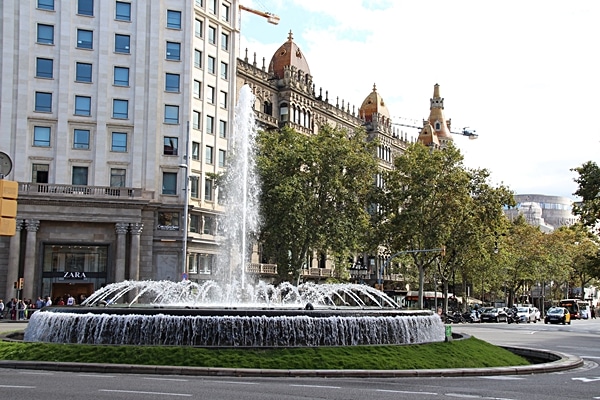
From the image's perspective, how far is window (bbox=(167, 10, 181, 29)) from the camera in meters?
62.6

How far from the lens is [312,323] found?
21203 millimetres

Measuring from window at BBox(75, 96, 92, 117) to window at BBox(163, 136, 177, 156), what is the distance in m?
6.33

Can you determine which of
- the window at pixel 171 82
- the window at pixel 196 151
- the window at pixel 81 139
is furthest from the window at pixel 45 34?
the window at pixel 196 151

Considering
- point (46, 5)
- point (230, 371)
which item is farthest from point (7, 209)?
point (46, 5)

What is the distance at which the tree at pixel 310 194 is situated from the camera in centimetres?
5725

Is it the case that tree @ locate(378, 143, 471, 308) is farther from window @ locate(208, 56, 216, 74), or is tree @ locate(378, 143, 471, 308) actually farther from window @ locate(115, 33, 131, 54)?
window @ locate(115, 33, 131, 54)

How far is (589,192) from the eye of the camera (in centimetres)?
5022

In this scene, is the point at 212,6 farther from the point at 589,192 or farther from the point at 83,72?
the point at 589,192

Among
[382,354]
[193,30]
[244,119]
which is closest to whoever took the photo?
[382,354]

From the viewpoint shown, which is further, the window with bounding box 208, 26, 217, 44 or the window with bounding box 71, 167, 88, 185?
the window with bounding box 208, 26, 217, 44

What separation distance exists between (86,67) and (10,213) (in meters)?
49.8

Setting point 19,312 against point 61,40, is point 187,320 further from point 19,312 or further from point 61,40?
point 61,40

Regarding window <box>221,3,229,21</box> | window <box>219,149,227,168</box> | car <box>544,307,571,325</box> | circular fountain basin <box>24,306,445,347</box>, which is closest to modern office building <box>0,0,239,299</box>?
window <box>219,149,227,168</box>

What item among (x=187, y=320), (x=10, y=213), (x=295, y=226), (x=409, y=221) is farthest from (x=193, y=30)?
(x=10, y=213)
